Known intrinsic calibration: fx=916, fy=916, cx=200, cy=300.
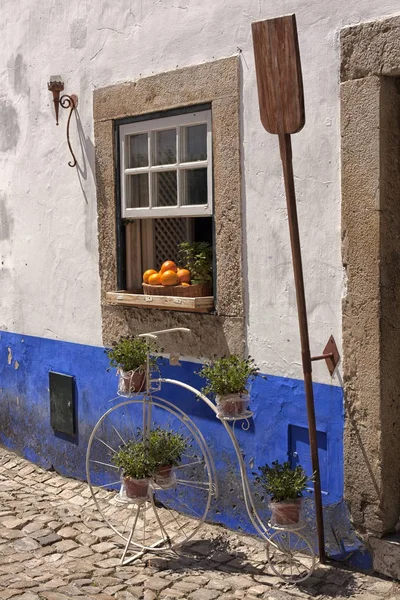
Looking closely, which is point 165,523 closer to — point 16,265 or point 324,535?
point 324,535

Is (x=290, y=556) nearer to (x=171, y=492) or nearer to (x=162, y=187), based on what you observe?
(x=171, y=492)

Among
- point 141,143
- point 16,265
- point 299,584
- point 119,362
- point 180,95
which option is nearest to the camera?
point 299,584

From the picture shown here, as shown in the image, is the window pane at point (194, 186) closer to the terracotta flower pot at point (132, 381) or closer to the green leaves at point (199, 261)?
the green leaves at point (199, 261)

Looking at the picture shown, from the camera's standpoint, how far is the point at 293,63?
4531mm

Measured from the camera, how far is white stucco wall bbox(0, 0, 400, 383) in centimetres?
491

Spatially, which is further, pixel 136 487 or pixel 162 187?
pixel 162 187

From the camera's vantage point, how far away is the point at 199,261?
19.1 feet

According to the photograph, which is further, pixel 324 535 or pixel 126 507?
pixel 126 507

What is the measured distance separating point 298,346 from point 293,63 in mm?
1559

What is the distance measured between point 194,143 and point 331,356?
5.71 feet

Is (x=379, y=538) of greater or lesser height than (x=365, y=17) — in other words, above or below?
below

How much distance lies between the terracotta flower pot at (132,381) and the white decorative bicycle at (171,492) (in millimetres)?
42

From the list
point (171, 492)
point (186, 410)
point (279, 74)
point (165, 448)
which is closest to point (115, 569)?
point (165, 448)

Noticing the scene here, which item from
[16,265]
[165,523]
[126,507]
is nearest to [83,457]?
[126,507]
